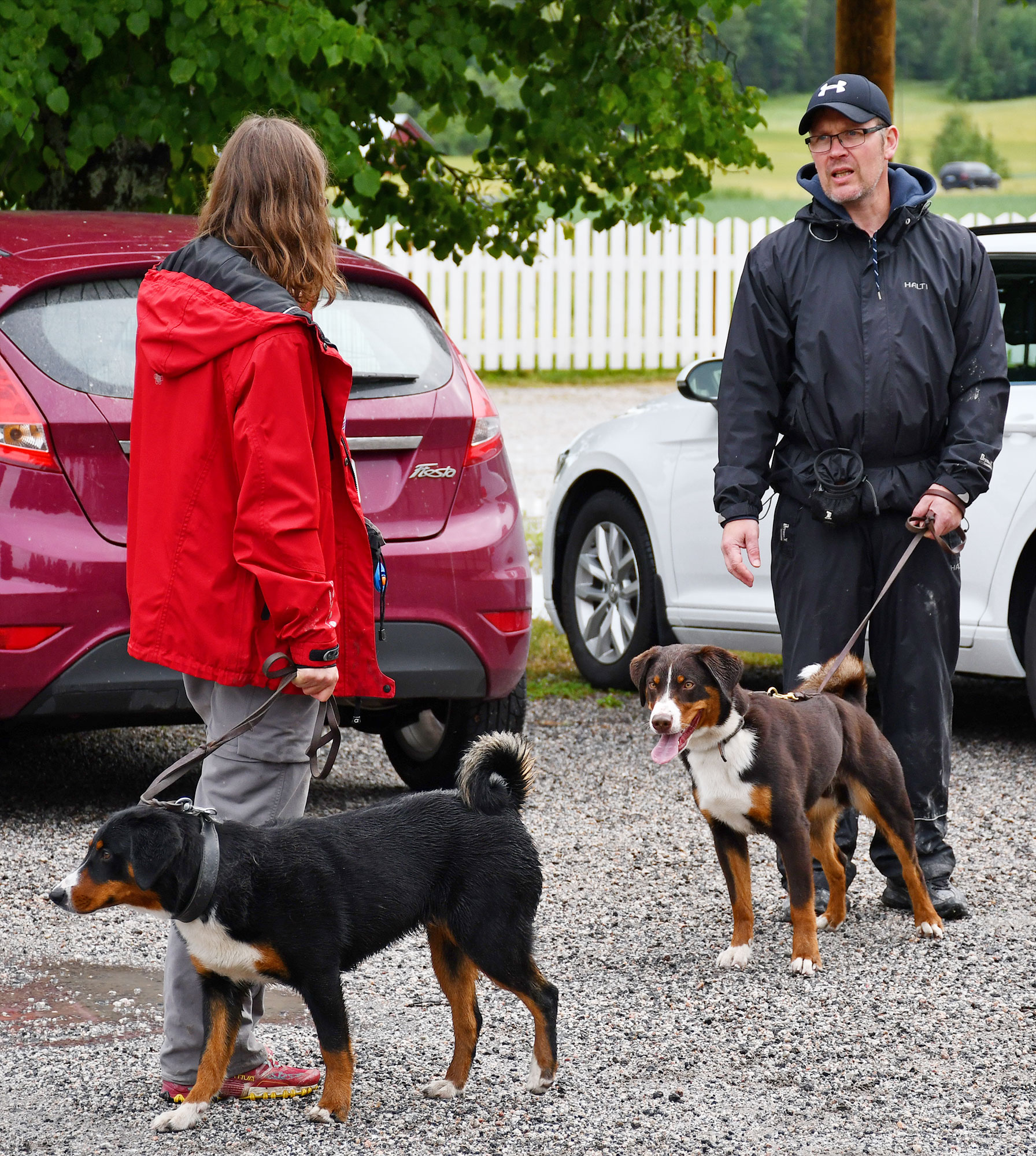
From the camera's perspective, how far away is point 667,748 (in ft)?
13.9

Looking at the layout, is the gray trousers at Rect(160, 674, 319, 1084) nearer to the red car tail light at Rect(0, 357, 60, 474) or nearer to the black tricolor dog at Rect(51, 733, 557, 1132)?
the black tricolor dog at Rect(51, 733, 557, 1132)

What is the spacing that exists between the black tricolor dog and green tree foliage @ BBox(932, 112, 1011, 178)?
35889 mm

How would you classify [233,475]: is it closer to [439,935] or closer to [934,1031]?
[439,935]

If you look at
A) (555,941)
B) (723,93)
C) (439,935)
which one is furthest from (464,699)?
(723,93)

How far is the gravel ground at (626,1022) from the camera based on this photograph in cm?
325

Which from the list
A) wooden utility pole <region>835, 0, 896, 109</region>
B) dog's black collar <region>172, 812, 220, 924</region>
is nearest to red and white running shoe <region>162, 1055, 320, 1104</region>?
dog's black collar <region>172, 812, 220, 924</region>

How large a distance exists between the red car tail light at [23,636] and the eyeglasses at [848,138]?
8.46ft

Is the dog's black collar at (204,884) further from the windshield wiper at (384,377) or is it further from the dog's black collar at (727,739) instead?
the windshield wiper at (384,377)

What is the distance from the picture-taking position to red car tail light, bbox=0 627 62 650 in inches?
188

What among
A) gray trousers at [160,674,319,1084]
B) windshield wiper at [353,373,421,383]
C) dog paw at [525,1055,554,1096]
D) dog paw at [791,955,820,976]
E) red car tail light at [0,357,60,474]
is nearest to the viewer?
gray trousers at [160,674,319,1084]

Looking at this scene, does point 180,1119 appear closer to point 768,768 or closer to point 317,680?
point 317,680

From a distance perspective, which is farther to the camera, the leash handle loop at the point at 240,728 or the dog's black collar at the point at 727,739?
the dog's black collar at the point at 727,739

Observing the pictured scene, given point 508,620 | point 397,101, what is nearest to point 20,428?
point 508,620

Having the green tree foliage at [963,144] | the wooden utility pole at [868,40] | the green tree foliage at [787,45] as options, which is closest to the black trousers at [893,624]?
the wooden utility pole at [868,40]
